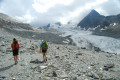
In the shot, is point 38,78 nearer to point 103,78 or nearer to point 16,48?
point 16,48

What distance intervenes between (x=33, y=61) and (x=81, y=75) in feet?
16.1

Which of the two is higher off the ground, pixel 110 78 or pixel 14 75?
pixel 14 75

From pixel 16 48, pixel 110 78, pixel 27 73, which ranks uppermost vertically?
pixel 16 48

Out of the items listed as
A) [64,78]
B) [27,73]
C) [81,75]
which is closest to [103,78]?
[81,75]

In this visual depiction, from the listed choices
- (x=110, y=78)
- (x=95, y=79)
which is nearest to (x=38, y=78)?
(x=95, y=79)

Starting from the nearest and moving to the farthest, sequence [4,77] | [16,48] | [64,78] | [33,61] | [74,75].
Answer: [4,77] → [64,78] → [74,75] → [16,48] → [33,61]

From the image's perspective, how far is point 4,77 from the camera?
655cm

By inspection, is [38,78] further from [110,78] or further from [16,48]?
[110,78]

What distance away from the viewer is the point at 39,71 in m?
7.75

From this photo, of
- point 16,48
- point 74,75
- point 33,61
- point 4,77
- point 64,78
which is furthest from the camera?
point 33,61

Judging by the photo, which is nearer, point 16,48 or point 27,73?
point 27,73

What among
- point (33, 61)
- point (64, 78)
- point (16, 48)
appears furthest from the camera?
point (33, 61)

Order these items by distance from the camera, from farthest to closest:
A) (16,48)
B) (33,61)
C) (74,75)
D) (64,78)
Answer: (33,61) < (16,48) < (74,75) < (64,78)

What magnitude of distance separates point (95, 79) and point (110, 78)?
117cm
